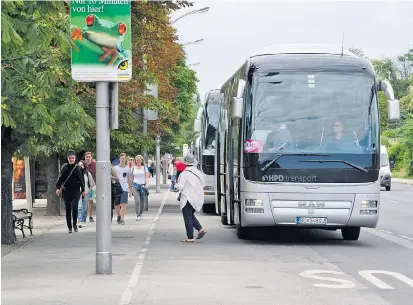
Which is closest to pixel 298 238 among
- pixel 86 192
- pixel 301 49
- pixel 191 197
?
pixel 191 197

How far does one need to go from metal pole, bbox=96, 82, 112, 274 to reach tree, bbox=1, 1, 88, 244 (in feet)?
3.03

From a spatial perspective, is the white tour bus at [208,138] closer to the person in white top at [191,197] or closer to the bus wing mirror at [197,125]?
the bus wing mirror at [197,125]

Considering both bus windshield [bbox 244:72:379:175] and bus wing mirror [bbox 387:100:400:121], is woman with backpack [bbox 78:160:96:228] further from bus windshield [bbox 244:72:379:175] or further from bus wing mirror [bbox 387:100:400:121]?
bus wing mirror [bbox 387:100:400:121]

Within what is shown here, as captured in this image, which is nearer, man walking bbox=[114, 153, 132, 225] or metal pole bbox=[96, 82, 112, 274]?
metal pole bbox=[96, 82, 112, 274]

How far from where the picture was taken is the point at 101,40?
13.8 metres

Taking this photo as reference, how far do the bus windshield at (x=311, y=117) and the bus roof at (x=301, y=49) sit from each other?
0.83m

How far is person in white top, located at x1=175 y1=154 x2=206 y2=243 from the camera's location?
1991 cm

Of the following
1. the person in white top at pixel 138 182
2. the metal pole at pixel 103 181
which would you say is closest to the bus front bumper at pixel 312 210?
the metal pole at pixel 103 181

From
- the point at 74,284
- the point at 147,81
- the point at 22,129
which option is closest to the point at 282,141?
the point at 22,129

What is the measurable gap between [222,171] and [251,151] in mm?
4732

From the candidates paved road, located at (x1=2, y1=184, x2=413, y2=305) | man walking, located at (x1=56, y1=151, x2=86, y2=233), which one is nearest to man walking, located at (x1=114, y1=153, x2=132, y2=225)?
man walking, located at (x1=56, y1=151, x2=86, y2=233)

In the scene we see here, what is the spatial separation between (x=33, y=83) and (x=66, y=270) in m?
2.73

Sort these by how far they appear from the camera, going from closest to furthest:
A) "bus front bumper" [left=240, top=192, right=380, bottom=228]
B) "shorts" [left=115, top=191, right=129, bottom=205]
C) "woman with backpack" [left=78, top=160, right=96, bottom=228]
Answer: "bus front bumper" [left=240, top=192, right=380, bottom=228]
"woman with backpack" [left=78, top=160, right=96, bottom=228]
"shorts" [left=115, top=191, right=129, bottom=205]

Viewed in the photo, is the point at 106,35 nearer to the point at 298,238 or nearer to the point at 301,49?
the point at 301,49
